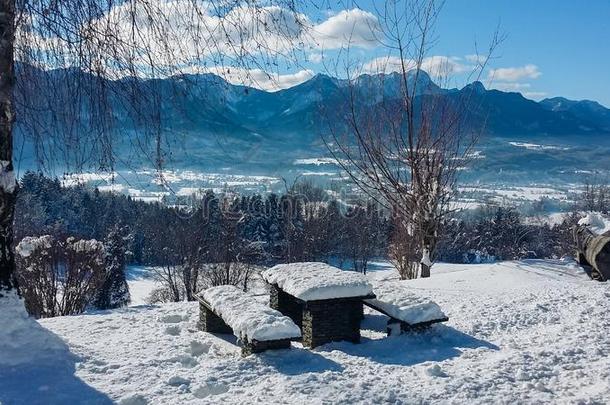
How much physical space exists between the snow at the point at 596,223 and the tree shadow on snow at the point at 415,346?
21.8 ft

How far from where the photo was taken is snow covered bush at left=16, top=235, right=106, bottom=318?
16.4 meters

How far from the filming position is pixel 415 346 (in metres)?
6.54

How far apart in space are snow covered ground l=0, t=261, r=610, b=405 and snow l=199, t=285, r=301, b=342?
0.70 feet

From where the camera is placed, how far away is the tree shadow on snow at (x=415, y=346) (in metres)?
6.02

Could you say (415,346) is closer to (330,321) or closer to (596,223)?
(330,321)

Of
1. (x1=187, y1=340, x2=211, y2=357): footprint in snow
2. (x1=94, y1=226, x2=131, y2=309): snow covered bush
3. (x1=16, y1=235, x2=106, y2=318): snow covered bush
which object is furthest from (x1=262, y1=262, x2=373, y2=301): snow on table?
(x1=94, y1=226, x2=131, y2=309): snow covered bush

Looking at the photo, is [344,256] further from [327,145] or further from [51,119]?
[51,119]

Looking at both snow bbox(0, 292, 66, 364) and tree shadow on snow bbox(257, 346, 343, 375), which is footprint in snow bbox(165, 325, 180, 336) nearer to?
snow bbox(0, 292, 66, 364)

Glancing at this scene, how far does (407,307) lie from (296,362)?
207 cm

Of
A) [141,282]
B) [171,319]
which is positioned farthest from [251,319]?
[141,282]

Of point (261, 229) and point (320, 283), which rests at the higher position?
point (320, 283)

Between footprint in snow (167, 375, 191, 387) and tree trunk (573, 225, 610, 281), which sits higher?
tree trunk (573, 225, 610, 281)

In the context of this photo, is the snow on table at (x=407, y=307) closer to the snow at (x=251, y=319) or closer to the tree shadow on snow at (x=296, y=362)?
the tree shadow on snow at (x=296, y=362)

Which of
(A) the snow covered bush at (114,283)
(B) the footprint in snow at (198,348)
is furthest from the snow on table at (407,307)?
(A) the snow covered bush at (114,283)
